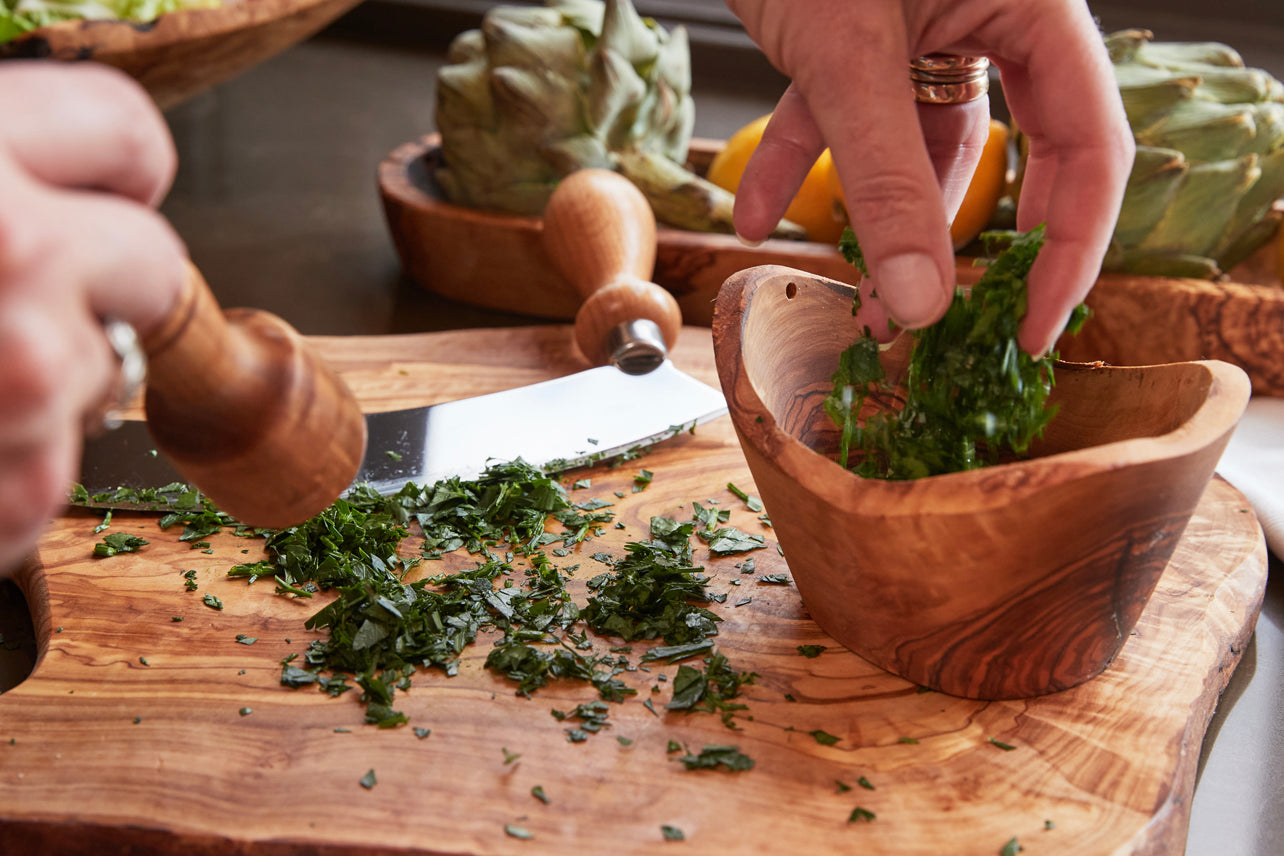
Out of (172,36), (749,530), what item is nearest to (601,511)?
(749,530)

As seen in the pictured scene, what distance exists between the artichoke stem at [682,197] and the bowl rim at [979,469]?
71 centimetres

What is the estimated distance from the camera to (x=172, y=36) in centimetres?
145

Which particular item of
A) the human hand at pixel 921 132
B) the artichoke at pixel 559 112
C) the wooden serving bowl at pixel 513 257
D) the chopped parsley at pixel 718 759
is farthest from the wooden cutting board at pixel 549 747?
the artichoke at pixel 559 112

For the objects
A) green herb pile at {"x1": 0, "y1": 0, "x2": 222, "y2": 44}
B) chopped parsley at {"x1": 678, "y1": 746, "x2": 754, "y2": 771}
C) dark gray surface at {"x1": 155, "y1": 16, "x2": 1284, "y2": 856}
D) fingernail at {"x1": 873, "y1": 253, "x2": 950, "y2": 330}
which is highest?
fingernail at {"x1": 873, "y1": 253, "x2": 950, "y2": 330}

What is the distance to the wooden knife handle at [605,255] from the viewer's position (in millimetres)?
1351

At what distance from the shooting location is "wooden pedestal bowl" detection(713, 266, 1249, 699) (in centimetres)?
77

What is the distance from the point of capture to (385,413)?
125cm

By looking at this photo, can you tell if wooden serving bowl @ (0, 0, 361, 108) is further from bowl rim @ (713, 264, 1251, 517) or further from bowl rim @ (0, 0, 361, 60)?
bowl rim @ (713, 264, 1251, 517)

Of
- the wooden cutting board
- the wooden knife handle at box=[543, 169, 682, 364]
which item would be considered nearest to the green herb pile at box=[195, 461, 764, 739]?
the wooden cutting board

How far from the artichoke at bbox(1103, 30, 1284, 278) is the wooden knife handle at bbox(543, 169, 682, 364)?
67cm

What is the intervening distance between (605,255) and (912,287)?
69cm

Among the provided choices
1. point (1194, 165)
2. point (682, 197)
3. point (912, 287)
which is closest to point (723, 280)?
point (682, 197)

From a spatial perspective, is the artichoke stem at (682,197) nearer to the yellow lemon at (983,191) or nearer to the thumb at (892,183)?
the yellow lemon at (983,191)

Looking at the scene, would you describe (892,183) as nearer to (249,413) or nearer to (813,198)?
(249,413)
